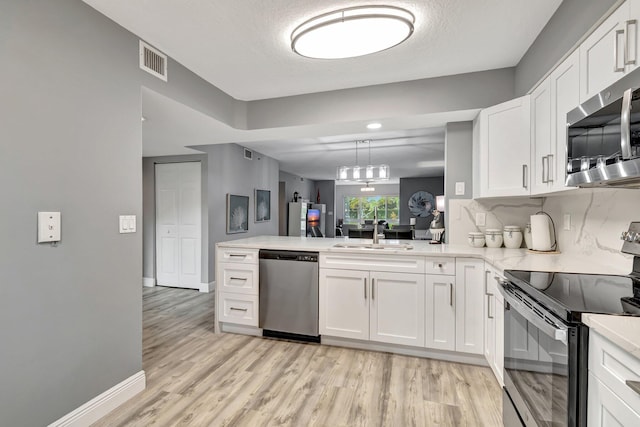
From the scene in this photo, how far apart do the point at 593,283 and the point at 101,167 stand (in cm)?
265

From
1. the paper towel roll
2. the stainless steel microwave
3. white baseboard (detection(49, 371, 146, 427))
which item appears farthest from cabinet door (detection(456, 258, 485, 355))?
white baseboard (detection(49, 371, 146, 427))

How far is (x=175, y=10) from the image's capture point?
72.5 inches

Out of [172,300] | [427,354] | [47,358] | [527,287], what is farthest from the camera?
[172,300]

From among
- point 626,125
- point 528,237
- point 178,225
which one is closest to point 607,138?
point 626,125

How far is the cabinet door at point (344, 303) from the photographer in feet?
8.88

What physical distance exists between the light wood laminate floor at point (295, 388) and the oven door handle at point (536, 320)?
815 millimetres

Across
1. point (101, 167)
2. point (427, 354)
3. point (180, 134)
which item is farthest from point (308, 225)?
point (101, 167)

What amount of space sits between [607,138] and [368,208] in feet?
39.2

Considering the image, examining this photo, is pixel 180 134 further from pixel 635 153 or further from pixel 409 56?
pixel 635 153

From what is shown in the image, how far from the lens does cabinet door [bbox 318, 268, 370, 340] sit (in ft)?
8.88

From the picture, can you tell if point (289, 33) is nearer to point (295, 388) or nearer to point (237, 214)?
point (295, 388)

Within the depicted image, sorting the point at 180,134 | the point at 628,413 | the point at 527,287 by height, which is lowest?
the point at 628,413

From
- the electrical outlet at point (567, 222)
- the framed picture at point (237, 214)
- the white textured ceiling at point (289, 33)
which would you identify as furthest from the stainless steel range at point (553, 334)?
the framed picture at point (237, 214)

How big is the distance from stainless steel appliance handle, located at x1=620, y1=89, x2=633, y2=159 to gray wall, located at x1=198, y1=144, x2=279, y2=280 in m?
4.54
